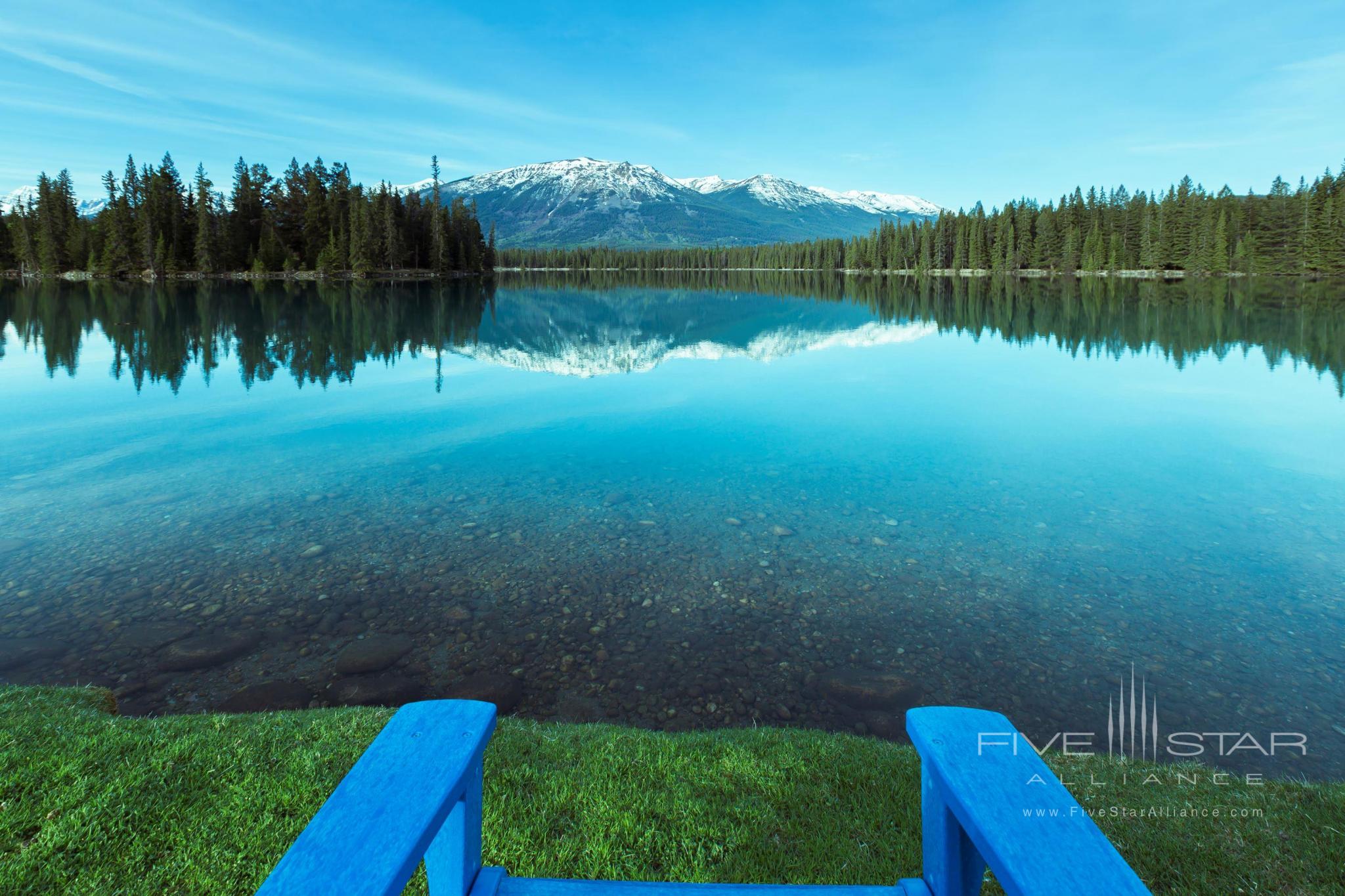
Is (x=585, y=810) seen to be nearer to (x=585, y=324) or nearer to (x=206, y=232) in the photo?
(x=585, y=324)

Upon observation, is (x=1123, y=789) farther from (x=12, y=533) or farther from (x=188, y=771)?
(x=12, y=533)

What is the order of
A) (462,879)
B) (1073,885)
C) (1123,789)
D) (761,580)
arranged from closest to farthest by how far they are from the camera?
1. (1073,885)
2. (462,879)
3. (1123,789)
4. (761,580)

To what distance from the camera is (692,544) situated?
36.9 feet

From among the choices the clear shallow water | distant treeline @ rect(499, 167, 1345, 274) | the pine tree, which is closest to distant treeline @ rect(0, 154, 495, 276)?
the pine tree

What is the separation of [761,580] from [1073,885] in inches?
316

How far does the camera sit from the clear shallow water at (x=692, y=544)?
7.57m

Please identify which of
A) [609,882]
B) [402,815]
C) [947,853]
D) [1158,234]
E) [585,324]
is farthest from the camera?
[1158,234]

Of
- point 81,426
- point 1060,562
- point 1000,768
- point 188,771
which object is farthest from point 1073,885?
point 81,426

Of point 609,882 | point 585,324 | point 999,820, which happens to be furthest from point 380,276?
point 999,820

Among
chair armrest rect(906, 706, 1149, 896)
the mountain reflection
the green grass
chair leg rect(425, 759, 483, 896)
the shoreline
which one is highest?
the shoreline

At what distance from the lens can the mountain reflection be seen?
1339 inches

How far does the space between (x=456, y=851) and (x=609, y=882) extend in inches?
24.1

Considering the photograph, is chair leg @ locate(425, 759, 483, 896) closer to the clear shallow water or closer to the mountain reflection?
the clear shallow water

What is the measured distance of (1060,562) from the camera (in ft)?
34.7
